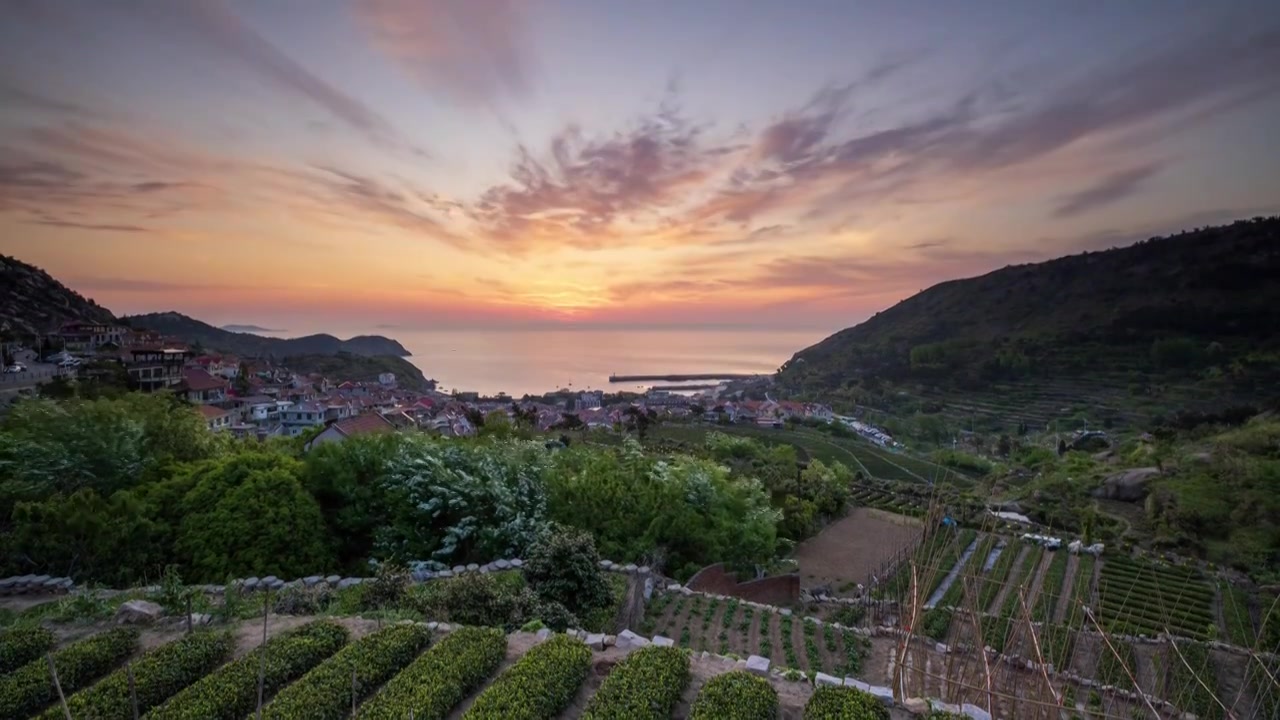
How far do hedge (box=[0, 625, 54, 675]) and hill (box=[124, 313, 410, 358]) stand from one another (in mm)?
88067

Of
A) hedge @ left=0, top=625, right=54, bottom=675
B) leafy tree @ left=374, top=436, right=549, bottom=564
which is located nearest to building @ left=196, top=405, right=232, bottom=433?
leafy tree @ left=374, top=436, right=549, bottom=564

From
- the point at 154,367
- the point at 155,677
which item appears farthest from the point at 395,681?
the point at 154,367

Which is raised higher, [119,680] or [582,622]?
[119,680]

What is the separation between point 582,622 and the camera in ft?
28.3

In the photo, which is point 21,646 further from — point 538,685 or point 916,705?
point 916,705

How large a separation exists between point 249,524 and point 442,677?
714 centimetres

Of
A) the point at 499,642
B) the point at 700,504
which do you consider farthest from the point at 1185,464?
the point at 499,642

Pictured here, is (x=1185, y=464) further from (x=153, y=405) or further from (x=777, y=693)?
(x=153, y=405)

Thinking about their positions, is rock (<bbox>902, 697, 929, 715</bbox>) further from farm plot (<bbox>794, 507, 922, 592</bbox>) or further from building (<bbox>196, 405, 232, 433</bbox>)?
building (<bbox>196, 405, 232, 433</bbox>)

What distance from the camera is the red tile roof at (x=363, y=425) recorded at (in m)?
21.5

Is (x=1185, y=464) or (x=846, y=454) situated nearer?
(x=1185, y=464)

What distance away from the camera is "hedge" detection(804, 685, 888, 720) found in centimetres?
495

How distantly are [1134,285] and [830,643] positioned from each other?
Result: 293 ft

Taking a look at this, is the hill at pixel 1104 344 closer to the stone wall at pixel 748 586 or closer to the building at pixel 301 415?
the stone wall at pixel 748 586
